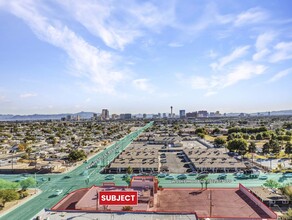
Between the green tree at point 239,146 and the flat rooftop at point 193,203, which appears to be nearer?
the flat rooftop at point 193,203

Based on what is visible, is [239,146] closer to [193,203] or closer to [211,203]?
[211,203]

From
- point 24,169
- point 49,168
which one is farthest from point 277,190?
point 24,169

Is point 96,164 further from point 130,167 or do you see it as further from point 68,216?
point 68,216

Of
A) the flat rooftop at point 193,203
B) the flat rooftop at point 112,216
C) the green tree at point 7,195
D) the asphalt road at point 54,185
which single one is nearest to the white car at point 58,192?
the asphalt road at point 54,185

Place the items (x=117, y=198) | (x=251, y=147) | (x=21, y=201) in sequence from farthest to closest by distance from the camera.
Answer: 1. (x=251, y=147)
2. (x=21, y=201)
3. (x=117, y=198)

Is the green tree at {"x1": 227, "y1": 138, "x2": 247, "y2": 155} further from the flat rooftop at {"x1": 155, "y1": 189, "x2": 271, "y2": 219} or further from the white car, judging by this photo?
the white car

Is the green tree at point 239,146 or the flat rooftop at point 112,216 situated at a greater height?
the green tree at point 239,146

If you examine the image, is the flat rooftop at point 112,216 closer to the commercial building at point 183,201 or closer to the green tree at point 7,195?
the commercial building at point 183,201

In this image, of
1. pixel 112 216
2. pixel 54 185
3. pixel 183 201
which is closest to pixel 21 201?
pixel 54 185

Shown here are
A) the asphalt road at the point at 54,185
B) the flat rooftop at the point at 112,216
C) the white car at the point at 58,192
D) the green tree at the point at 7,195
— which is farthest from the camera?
the white car at the point at 58,192
